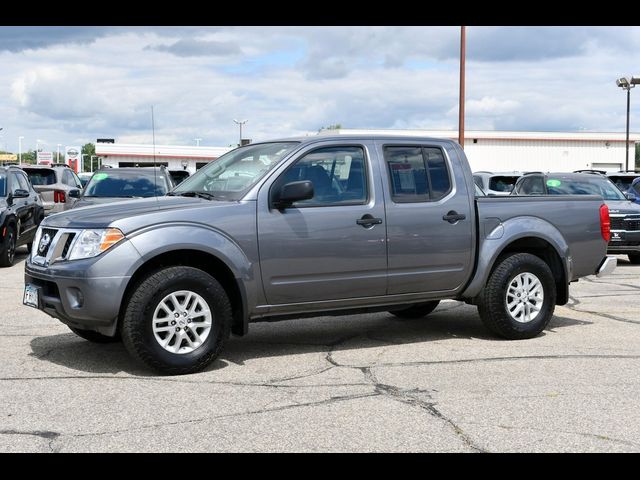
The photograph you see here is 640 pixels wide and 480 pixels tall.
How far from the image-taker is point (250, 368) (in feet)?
22.7

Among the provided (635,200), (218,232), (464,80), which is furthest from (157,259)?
(464,80)

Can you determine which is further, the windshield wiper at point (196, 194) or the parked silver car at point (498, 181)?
the parked silver car at point (498, 181)

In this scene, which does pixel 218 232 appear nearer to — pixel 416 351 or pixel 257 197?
pixel 257 197

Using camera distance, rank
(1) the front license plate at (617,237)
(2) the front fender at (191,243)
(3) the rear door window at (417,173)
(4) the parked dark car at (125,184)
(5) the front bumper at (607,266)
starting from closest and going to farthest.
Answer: (2) the front fender at (191,243) < (3) the rear door window at (417,173) < (5) the front bumper at (607,266) < (4) the parked dark car at (125,184) < (1) the front license plate at (617,237)

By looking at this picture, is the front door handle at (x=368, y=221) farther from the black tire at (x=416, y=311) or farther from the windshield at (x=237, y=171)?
the black tire at (x=416, y=311)

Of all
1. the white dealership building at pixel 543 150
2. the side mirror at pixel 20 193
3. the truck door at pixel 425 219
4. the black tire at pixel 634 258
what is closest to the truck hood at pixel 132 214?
the truck door at pixel 425 219

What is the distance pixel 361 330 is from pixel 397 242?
1523 millimetres

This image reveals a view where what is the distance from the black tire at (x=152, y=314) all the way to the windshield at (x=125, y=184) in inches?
339

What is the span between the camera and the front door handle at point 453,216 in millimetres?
Result: 7762

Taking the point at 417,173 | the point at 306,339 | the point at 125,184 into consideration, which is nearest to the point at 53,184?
the point at 125,184

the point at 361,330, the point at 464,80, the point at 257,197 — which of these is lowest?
the point at 361,330

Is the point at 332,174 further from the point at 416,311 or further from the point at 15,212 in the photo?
the point at 15,212

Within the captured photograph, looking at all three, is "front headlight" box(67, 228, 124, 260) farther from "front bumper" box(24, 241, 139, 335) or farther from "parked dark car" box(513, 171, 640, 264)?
"parked dark car" box(513, 171, 640, 264)
